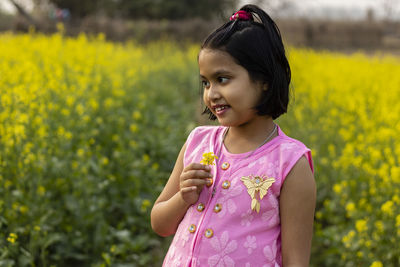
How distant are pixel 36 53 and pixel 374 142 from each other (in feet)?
14.5

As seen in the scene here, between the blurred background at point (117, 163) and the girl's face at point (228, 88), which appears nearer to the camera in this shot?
the girl's face at point (228, 88)

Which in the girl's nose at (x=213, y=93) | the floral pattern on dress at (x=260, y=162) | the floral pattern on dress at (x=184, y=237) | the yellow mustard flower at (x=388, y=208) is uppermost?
the girl's nose at (x=213, y=93)

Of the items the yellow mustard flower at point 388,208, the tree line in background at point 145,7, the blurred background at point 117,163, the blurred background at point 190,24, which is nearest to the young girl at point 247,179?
→ the blurred background at point 117,163

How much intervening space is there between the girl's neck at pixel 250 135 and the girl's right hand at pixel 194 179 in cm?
17

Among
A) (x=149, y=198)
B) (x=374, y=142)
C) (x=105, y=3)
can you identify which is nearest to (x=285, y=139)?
(x=149, y=198)

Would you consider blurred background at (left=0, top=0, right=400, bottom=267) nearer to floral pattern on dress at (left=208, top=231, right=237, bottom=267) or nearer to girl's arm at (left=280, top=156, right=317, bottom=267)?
girl's arm at (left=280, top=156, right=317, bottom=267)

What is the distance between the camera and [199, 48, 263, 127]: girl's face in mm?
1333

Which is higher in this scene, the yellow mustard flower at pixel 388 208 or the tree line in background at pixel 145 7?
the tree line in background at pixel 145 7

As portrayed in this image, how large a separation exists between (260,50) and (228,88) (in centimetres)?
14

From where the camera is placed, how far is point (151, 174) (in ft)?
13.0

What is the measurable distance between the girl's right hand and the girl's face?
161 millimetres

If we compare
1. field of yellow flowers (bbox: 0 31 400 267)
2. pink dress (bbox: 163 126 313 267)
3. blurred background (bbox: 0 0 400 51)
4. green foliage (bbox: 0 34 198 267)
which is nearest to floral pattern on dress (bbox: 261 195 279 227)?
pink dress (bbox: 163 126 313 267)

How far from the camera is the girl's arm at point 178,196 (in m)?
1.30

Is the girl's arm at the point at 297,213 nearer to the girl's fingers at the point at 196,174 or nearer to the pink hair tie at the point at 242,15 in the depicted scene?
the girl's fingers at the point at 196,174
